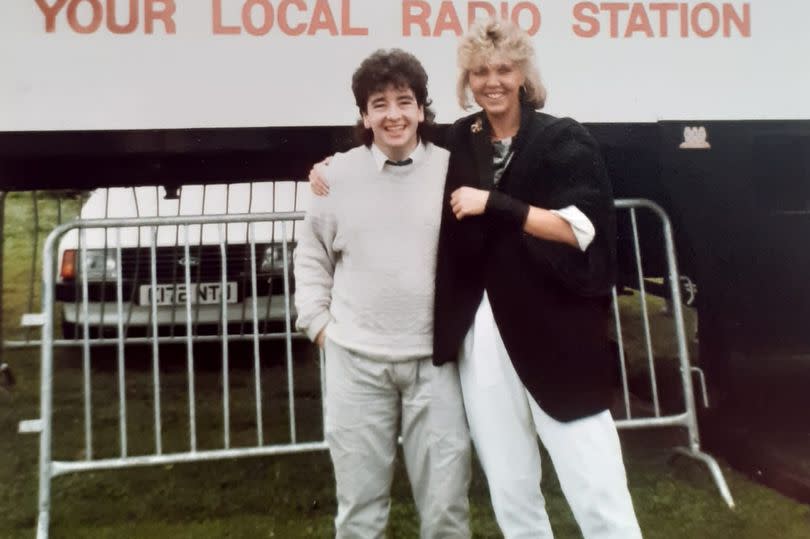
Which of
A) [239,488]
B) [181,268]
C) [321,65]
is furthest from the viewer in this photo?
[181,268]

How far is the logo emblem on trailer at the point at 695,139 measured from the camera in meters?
3.14

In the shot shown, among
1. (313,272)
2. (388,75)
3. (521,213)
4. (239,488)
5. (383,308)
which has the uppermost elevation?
(388,75)

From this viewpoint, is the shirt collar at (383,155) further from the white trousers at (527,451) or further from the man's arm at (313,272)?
the white trousers at (527,451)

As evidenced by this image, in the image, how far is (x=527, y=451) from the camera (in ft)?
6.74

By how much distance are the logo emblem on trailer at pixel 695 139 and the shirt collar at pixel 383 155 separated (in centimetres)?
145

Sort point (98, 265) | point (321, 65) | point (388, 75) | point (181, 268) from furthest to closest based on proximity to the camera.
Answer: point (98, 265) < point (181, 268) < point (321, 65) < point (388, 75)

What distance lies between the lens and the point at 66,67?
2.68 meters

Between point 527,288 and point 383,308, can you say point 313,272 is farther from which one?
point 527,288

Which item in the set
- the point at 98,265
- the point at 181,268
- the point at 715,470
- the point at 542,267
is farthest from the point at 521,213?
the point at 98,265

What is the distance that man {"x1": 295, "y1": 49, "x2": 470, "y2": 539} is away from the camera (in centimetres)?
209

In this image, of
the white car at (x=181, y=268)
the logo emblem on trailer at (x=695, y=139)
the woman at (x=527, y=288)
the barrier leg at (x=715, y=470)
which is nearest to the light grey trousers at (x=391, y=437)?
the woman at (x=527, y=288)

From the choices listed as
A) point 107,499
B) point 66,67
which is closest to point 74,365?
point 107,499

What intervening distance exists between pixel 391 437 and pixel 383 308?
1.26ft

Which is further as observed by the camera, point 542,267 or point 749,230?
point 749,230
